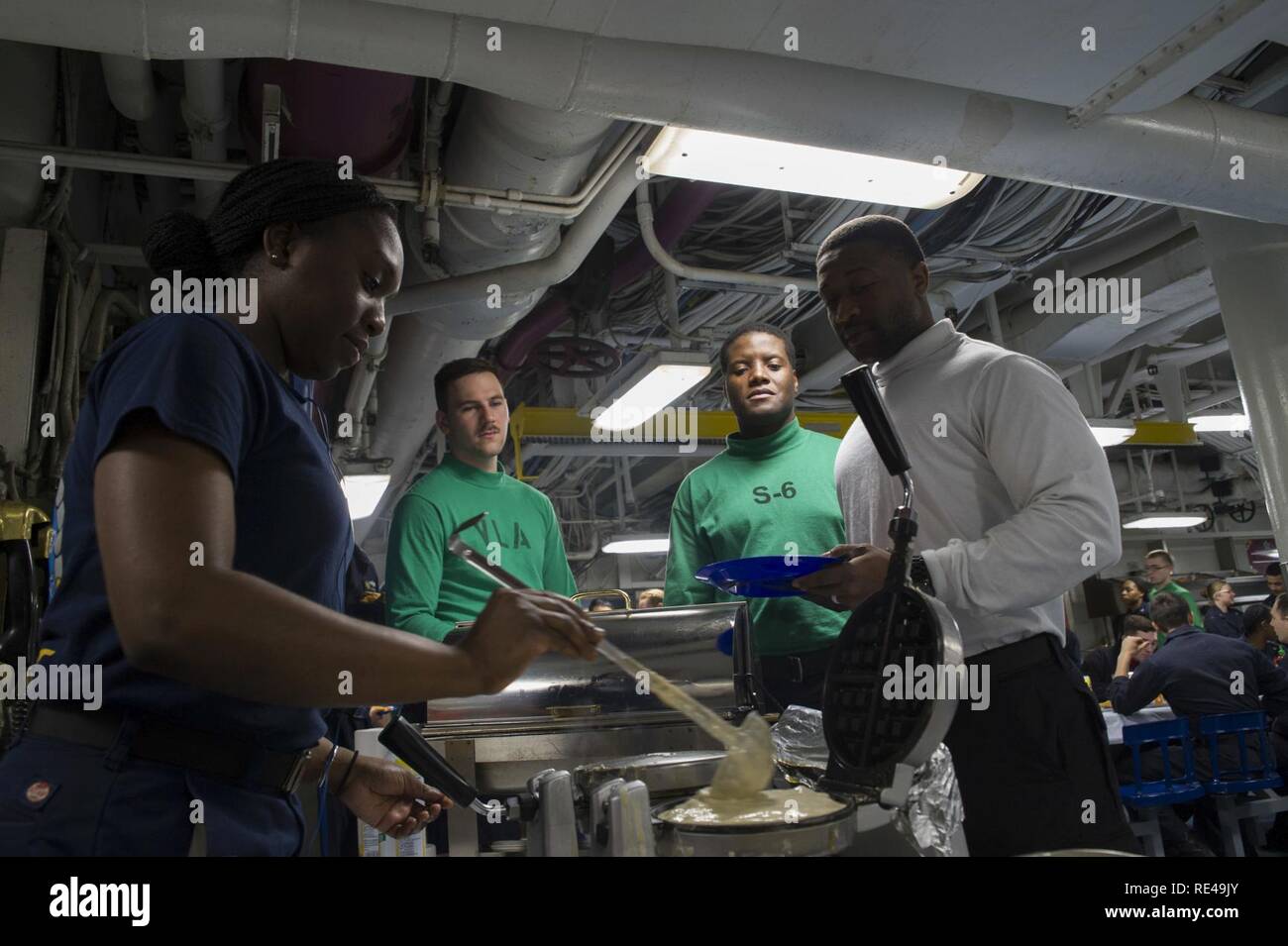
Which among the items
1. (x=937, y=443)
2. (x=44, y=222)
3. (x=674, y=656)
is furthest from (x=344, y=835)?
(x=44, y=222)

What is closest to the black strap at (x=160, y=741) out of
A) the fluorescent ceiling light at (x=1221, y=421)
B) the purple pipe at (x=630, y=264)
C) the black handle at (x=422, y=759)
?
the black handle at (x=422, y=759)

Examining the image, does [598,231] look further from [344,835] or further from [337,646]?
[337,646]

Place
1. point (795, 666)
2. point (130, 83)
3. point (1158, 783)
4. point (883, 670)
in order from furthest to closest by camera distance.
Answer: point (1158, 783)
point (130, 83)
point (795, 666)
point (883, 670)

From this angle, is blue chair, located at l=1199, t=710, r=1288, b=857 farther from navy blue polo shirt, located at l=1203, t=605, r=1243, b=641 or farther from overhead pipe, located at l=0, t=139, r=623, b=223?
overhead pipe, located at l=0, t=139, r=623, b=223

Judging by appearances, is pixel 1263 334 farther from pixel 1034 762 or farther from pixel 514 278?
pixel 1034 762

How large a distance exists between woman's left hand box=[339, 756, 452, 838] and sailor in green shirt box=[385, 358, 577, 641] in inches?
36.7

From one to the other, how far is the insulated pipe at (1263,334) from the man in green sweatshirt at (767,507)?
2.13 metres

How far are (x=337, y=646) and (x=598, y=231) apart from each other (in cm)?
275

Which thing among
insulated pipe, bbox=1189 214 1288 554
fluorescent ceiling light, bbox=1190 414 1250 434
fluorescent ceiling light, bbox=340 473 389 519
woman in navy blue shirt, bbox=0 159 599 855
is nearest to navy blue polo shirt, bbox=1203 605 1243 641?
fluorescent ceiling light, bbox=1190 414 1250 434

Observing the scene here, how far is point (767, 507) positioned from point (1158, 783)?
12.3ft

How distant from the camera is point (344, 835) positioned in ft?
7.12

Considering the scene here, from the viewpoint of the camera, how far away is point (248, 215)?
1.12m

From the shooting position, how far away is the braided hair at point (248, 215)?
1.12 metres

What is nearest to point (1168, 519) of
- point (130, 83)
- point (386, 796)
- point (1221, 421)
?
point (1221, 421)
